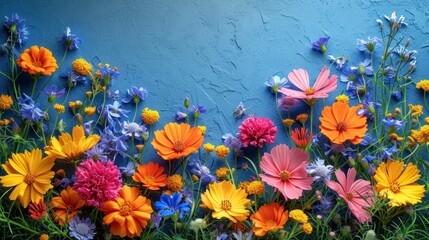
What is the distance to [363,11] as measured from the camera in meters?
1.85

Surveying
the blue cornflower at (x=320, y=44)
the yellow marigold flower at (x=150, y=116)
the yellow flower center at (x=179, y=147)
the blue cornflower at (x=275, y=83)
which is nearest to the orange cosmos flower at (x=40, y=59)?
the yellow marigold flower at (x=150, y=116)

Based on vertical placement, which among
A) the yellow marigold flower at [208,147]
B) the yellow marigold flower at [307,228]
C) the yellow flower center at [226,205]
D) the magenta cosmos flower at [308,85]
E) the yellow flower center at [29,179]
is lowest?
the yellow marigold flower at [307,228]

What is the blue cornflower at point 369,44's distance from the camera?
1767mm

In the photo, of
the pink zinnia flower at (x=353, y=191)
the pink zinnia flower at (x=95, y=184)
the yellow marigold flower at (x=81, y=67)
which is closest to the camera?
the pink zinnia flower at (x=95, y=184)

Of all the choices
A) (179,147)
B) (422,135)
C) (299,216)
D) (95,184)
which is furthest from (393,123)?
(95,184)

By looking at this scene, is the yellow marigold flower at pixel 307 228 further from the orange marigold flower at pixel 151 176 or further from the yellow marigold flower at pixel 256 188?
the orange marigold flower at pixel 151 176

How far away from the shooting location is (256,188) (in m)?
1.59

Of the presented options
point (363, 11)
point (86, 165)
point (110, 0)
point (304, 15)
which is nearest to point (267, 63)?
point (304, 15)

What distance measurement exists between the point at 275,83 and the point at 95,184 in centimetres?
62

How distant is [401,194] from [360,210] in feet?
0.41

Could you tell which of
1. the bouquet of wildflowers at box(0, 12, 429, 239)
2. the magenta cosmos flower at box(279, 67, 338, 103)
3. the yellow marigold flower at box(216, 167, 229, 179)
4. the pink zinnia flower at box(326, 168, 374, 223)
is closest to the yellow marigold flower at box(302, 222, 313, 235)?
the bouquet of wildflowers at box(0, 12, 429, 239)

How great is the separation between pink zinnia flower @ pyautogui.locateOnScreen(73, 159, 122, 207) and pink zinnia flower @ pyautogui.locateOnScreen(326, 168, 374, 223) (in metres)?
0.60

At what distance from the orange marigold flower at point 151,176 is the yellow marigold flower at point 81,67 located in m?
0.33

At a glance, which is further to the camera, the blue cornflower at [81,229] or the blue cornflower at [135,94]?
the blue cornflower at [135,94]
